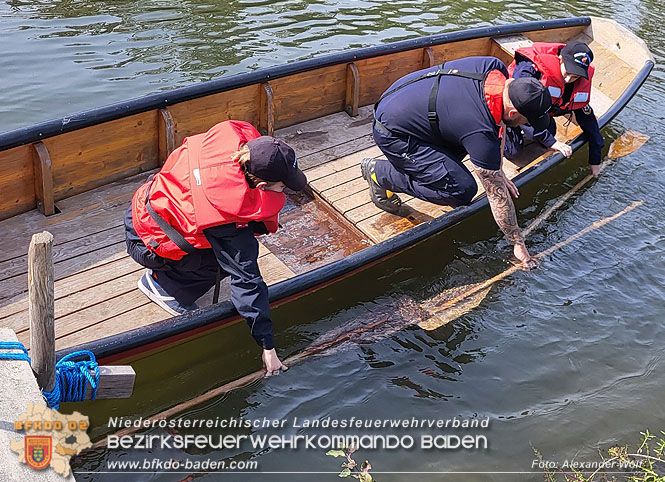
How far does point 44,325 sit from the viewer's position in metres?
3.40

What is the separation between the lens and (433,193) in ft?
19.6

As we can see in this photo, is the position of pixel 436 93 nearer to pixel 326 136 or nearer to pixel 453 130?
pixel 453 130

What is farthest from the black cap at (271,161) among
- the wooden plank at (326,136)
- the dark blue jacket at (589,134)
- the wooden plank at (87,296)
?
the dark blue jacket at (589,134)

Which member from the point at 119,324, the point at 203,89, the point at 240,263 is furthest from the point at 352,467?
the point at 203,89

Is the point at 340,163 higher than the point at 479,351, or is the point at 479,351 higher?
the point at 340,163

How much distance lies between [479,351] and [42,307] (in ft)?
12.1

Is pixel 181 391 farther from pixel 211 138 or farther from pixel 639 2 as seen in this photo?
pixel 639 2

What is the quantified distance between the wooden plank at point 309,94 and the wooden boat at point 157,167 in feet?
0.04

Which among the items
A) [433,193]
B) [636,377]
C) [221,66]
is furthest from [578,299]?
[221,66]

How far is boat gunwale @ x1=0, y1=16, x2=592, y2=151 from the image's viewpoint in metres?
5.29

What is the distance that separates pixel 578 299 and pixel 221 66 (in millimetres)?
6293

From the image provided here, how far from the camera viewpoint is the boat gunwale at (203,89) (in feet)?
17.3

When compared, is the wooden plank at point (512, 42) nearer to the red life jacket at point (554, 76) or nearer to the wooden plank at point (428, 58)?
the wooden plank at point (428, 58)

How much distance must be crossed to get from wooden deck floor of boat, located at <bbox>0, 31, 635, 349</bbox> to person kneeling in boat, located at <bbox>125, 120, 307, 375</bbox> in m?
0.61
